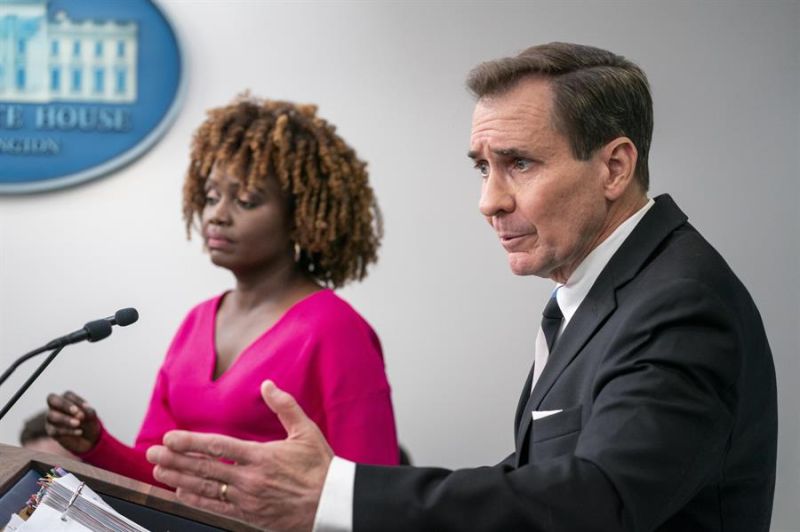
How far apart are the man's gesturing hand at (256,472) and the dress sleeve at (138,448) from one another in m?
1.03

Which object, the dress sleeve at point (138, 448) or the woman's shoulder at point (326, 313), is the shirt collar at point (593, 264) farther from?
the dress sleeve at point (138, 448)

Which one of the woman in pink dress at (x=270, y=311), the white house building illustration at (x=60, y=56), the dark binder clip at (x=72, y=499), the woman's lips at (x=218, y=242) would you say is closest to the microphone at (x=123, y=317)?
the dark binder clip at (x=72, y=499)

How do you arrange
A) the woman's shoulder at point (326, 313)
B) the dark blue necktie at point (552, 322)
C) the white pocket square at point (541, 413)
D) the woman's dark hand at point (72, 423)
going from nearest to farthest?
the white pocket square at point (541, 413) → the dark blue necktie at point (552, 322) → the woman's dark hand at point (72, 423) → the woman's shoulder at point (326, 313)

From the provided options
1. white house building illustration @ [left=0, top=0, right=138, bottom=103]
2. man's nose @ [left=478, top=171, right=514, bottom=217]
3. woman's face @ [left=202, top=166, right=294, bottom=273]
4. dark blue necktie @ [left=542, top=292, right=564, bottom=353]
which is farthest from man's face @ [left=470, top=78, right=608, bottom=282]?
white house building illustration @ [left=0, top=0, right=138, bottom=103]

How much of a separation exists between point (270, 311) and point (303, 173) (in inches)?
14.7

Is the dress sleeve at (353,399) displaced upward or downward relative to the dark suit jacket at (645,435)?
downward

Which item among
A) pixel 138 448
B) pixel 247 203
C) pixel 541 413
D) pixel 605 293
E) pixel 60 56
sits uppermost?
pixel 60 56

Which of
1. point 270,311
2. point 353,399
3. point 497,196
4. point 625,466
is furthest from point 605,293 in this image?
point 270,311

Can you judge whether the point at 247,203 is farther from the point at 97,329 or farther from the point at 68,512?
the point at 68,512

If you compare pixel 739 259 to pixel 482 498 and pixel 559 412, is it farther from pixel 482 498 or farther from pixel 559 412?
pixel 482 498

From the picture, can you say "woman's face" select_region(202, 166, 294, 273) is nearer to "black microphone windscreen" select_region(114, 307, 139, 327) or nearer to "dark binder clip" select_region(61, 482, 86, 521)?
"black microphone windscreen" select_region(114, 307, 139, 327)

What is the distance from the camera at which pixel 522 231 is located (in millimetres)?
1473

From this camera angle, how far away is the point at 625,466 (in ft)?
3.55

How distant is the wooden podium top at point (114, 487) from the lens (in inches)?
45.4
